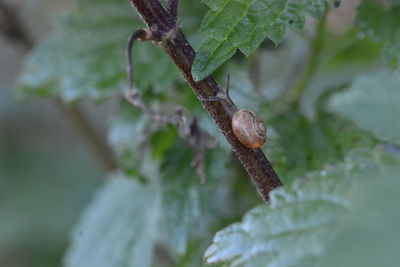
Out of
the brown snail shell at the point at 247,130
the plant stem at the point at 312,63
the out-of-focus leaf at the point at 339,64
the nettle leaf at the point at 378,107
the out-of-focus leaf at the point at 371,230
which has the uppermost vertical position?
the out-of-focus leaf at the point at 339,64

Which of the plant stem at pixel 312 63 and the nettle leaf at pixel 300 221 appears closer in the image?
the nettle leaf at pixel 300 221

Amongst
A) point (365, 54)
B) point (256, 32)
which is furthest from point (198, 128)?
point (365, 54)

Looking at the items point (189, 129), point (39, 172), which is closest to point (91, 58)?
point (189, 129)

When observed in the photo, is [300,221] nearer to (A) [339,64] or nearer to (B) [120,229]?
(B) [120,229]

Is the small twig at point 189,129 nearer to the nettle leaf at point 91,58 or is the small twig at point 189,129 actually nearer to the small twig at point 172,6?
the nettle leaf at point 91,58

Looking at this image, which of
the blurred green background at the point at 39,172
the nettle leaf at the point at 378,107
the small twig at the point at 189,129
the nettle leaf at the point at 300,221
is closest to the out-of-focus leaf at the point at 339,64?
the small twig at the point at 189,129

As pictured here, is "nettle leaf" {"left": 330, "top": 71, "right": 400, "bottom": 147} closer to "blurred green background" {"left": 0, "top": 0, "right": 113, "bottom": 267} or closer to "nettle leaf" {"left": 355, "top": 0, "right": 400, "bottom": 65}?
"nettle leaf" {"left": 355, "top": 0, "right": 400, "bottom": 65}

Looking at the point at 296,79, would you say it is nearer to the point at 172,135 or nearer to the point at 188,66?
the point at 172,135
